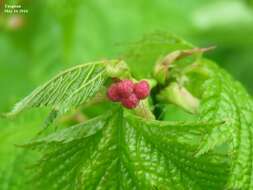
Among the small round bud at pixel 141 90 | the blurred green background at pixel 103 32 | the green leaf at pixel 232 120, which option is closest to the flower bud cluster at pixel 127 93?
the small round bud at pixel 141 90

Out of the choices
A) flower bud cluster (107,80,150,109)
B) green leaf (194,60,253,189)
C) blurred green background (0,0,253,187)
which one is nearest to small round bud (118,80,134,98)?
flower bud cluster (107,80,150,109)

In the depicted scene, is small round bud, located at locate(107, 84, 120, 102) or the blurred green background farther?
the blurred green background

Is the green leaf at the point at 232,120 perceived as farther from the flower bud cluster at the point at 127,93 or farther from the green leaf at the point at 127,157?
the flower bud cluster at the point at 127,93

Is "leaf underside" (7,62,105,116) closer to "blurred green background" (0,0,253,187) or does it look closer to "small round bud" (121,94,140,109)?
"small round bud" (121,94,140,109)

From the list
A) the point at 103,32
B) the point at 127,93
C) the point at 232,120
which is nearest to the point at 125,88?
the point at 127,93

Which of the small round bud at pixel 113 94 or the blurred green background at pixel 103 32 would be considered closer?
the small round bud at pixel 113 94

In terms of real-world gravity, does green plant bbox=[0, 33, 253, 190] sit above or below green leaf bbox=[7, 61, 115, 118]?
below

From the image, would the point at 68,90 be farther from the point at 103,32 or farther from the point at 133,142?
the point at 103,32
